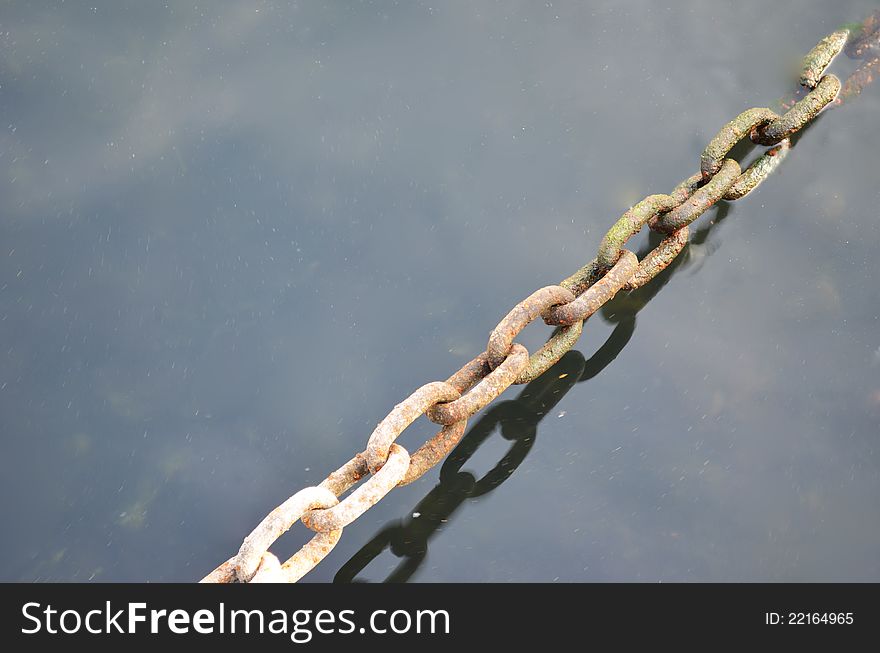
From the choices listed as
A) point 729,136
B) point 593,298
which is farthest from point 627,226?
point 729,136

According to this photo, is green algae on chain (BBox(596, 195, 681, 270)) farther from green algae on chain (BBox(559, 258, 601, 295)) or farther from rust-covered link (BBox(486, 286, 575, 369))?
rust-covered link (BBox(486, 286, 575, 369))

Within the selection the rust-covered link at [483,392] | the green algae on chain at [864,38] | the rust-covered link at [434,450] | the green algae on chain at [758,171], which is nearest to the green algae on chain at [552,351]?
the rust-covered link at [483,392]

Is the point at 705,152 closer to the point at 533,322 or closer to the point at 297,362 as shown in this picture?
the point at 533,322

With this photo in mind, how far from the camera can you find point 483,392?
2627 millimetres

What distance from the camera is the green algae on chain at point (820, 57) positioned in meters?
3.49

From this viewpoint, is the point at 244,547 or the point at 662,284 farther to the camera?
the point at 662,284

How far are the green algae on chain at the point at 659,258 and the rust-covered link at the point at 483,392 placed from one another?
1.71ft

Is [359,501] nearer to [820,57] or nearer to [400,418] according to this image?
[400,418]

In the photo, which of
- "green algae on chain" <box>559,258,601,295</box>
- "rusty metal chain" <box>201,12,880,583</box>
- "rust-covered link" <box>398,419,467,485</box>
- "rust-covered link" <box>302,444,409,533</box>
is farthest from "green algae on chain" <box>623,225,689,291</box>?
"rust-covered link" <box>302,444,409,533</box>

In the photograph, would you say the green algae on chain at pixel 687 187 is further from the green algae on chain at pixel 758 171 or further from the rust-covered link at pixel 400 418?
the rust-covered link at pixel 400 418

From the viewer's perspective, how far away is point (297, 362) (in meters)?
2.88

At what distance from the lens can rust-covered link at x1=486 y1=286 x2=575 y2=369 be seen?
271cm
